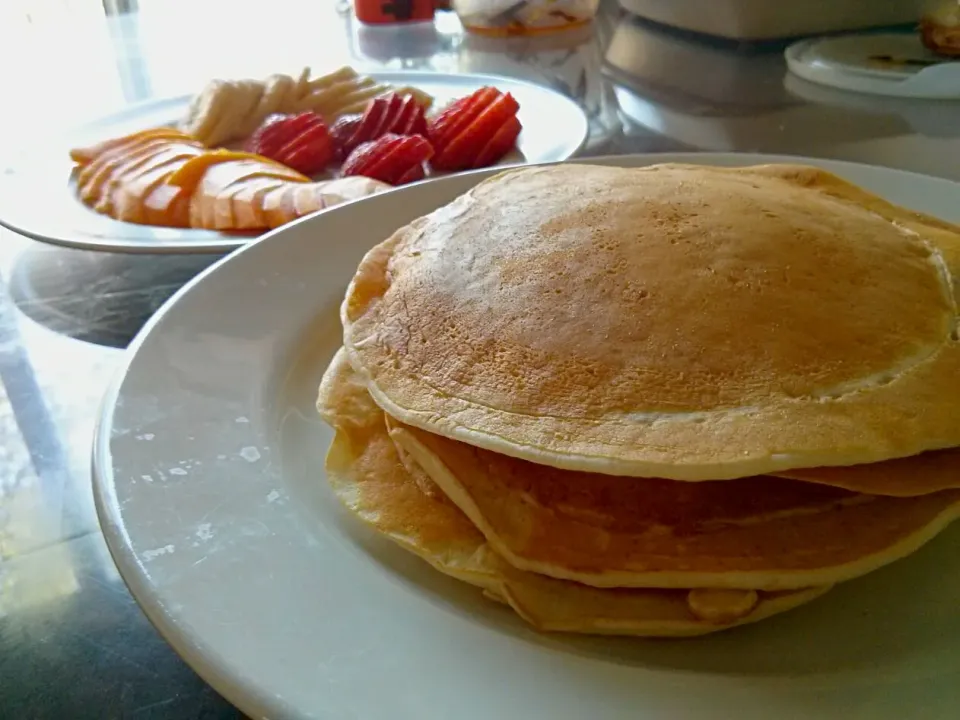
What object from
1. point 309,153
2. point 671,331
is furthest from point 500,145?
point 671,331

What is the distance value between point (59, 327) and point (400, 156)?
0.73 m

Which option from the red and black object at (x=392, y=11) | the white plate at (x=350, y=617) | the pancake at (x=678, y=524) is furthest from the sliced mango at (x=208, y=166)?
the red and black object at (x=392, y=11)

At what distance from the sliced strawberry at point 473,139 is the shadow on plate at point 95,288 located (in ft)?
1.80

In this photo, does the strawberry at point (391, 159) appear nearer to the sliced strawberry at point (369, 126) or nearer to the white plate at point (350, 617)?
the sliced strawberry at point (369, 126)

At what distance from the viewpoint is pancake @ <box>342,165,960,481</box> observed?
0.57 m

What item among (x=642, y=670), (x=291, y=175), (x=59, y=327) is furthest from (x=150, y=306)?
(x=642, y=670)

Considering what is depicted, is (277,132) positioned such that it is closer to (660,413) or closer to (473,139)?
(473,139)

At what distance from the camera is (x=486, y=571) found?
1.99 ft

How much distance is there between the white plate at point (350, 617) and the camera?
494mm

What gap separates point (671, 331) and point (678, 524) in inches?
5.9

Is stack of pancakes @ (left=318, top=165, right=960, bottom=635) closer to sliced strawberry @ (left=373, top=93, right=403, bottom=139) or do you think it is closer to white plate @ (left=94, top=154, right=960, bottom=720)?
white plate @ (left=94, top=154, right=960, bottom=720)

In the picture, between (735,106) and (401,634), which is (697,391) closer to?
(401,634)

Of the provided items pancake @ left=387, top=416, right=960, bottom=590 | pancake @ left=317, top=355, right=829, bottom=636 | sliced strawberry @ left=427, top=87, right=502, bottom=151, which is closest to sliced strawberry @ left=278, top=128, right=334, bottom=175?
sliced strawberry @ left=427, top=87, right=502, bottom=151

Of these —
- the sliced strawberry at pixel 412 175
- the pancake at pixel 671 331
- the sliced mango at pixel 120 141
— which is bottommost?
the sliced strawberry at pixel 412 175
